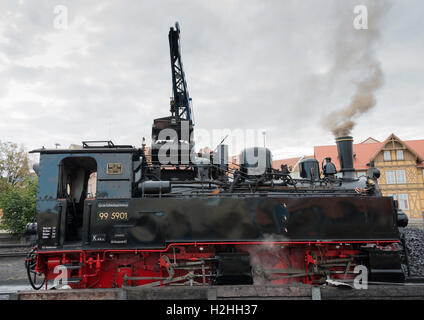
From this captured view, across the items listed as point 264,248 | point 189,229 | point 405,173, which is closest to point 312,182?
→ point 264,248

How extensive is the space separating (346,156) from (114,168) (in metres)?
5.76

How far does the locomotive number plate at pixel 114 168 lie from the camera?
17.1 ft

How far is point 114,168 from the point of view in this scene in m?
5.23

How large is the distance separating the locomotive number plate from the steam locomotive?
2cm

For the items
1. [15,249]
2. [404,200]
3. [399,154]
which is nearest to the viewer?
[15,249]

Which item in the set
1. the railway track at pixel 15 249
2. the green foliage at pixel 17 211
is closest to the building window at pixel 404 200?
the railway track at pixel 15 249

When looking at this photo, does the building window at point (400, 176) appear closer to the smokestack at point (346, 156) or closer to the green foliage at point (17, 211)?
the smokestack at point (346, 156)

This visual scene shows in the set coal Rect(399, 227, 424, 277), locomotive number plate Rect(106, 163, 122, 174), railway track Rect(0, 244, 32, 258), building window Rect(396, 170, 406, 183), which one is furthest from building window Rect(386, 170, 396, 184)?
railway track Rect(0, 244, 32, 258)

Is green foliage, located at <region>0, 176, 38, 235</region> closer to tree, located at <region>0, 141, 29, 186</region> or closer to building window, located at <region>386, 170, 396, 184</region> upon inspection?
tree, located at <region>0, 141, 29, 186</region>

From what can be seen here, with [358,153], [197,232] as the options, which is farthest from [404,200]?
[197,232]

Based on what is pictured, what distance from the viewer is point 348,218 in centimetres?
507

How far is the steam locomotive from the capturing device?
490cm

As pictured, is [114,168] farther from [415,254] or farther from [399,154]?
[399,154]
